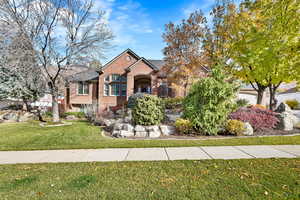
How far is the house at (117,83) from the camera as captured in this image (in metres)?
18.7

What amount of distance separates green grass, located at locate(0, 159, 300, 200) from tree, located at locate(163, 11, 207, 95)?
392 inches

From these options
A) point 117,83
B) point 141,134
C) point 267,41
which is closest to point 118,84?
point 117,83

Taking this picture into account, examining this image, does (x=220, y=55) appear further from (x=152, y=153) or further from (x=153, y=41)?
(x=152, y=153)

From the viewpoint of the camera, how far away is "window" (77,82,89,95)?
68.7 feet

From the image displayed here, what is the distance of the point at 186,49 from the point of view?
13914 mm

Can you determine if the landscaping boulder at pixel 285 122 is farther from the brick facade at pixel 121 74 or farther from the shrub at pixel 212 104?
the brick facade at pixel 121 74

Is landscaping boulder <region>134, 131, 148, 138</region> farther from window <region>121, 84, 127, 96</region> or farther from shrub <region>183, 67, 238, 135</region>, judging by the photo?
window <region>121, 84, 127, 96</region>

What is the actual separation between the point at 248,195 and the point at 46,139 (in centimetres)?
795

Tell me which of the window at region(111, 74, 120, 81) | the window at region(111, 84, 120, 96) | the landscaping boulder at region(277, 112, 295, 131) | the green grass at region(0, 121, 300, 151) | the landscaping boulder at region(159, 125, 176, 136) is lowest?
the green grass at region(0, 121, 300, 151)

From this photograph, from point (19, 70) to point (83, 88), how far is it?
9.44 meters

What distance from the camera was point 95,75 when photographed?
22281 mm

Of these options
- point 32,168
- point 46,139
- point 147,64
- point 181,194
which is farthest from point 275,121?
point 147,64

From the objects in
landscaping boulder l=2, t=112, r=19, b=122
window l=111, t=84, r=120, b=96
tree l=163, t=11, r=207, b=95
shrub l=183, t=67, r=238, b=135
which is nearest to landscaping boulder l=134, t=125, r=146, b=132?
shrub l=183, t=67, r=238, b=135

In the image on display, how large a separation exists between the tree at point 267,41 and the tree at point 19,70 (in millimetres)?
15203
